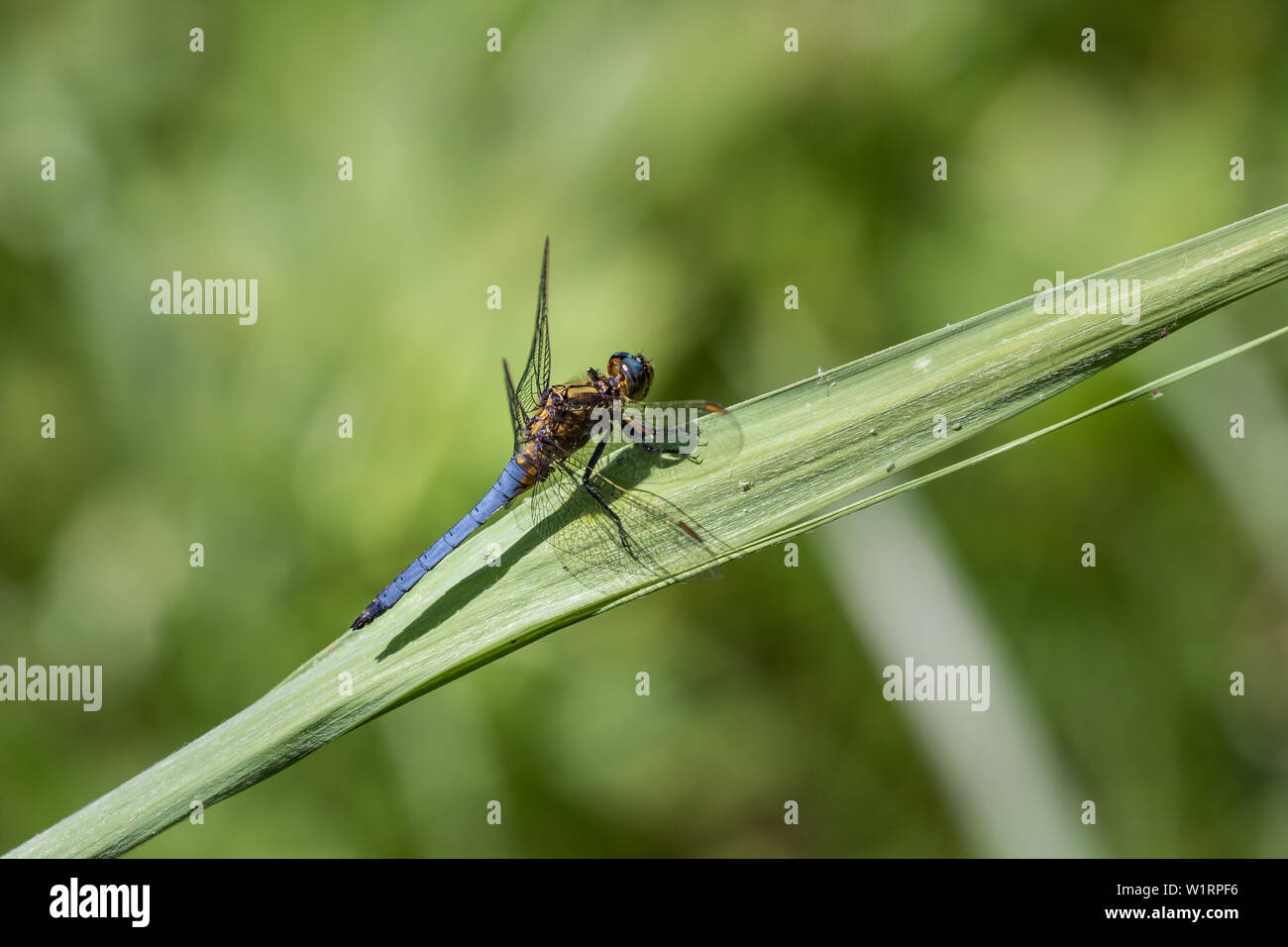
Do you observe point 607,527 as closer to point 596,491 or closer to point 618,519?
point 618,519

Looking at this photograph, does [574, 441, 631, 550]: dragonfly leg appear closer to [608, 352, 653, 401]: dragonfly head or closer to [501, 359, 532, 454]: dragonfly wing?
[501, 359, 532, 454]: dragonfly wing

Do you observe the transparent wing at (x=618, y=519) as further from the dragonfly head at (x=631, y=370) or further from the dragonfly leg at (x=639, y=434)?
the dragonfly head at (x=631, y=370)

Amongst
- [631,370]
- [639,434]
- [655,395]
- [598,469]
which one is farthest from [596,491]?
[655,395]

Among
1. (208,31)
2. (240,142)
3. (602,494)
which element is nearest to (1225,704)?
(602,494)

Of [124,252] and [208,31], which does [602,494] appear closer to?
[124,252]

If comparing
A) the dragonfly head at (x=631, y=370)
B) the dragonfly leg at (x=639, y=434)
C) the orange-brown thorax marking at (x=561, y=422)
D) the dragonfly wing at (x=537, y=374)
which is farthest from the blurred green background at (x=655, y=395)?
the dragonfly leg at (x=639, y=434)

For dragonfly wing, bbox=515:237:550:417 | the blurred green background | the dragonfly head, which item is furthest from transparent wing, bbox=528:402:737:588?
the blurred green background
